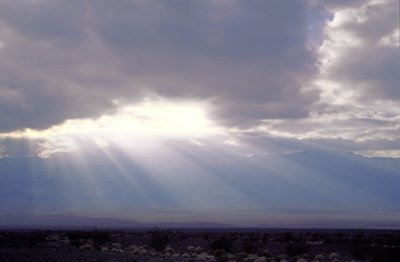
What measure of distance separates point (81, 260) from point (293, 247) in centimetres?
2067

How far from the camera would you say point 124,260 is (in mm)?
34938

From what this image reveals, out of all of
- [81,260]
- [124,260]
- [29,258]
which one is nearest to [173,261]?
[124,260]

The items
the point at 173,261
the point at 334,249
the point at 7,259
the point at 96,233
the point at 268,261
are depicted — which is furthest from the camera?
the point at 96,233

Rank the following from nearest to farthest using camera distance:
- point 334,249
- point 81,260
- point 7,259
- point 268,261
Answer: point 7,259 < point 81,260 < point 268,261 < point 334,249

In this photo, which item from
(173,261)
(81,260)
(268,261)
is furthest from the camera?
(268,261)

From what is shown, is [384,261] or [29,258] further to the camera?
[384,261]

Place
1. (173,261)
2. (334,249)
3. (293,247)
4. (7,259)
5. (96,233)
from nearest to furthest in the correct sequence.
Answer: (7,259) < (173,261) < (293,247) < (334,249) < (96,233)

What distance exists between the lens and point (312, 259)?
4331cm

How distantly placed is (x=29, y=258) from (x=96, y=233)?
31.8 meters

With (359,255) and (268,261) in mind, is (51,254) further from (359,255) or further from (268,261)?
(359,255)

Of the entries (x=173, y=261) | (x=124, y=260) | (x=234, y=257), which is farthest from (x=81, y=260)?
(x=234, y=257)

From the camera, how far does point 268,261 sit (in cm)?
4059

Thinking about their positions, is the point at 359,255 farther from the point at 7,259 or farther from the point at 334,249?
the point at 7,259

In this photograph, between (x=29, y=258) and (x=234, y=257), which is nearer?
(x=29, y=258)
